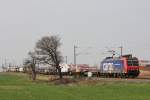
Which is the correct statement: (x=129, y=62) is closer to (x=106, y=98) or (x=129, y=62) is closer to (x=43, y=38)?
(x=106, y=98)

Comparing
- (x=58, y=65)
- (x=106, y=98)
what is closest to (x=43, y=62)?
(x=58, y=65)

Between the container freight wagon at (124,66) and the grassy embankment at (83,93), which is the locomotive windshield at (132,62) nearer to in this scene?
the container freight wagon at (124,66)

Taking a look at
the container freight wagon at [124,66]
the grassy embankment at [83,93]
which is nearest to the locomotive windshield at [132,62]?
the container freight wagon at [124,66]

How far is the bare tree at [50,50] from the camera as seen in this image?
127m

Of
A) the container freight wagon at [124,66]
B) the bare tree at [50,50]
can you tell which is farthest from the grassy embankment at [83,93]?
the bare tree at [50,50]

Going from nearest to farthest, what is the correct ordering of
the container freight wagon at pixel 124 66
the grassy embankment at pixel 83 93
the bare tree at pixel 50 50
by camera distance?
1. the grassy embankment at pixel 83 93
2. the container freight wagon at pixel 124 66
3. the bare tree at pixel 50 50

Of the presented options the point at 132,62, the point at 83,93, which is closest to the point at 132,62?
the point at 132,62

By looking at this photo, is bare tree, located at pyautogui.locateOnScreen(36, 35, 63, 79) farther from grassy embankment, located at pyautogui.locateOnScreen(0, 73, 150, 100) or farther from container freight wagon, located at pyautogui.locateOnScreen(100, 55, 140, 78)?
grassy embankment, located at pyautogui.locateOnScreen(0, 73, 150, 100)

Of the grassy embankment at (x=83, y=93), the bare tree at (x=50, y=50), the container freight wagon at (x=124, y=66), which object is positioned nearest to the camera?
the grassy embankment at (x=83, y=93)

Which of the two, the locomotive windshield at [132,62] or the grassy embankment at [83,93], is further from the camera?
the locomotive windshield at [132,62]

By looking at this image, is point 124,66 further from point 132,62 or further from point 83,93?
point 83,93

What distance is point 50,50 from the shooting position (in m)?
132

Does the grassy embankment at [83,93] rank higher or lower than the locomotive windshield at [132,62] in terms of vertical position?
lower

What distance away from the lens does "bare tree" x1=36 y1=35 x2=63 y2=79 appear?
417 feet
